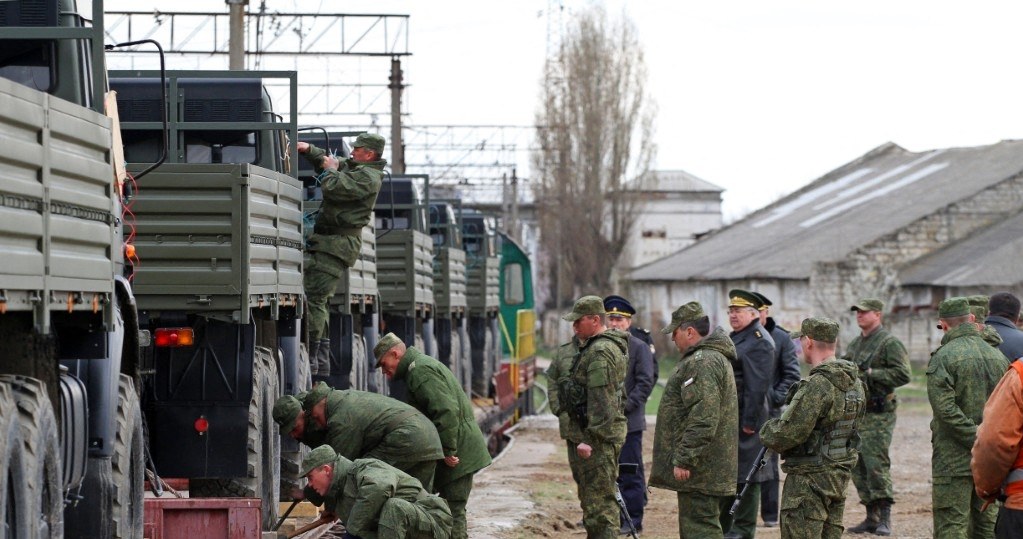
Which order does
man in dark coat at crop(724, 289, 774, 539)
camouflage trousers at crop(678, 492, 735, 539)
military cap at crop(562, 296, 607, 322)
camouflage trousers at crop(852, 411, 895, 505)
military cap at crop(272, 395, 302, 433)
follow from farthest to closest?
camouflage trousers at crop(852, 411, 895, 505) → man in dark coat at crop(724, 289, 774, 539) → military cap at crop(562, 296, 607, 322) → camouflage trousers at crop(678, 492, 735, 539) → military cap at crop(272, 395, 302, 433)

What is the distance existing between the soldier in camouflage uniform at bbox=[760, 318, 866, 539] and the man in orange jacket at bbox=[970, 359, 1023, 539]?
2366 mm

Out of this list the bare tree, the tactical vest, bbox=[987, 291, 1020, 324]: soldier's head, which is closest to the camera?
the tactical vest

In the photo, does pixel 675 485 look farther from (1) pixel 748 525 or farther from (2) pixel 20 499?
(2) pixel 20 499

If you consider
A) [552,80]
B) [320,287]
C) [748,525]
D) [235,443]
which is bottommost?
[748,525]

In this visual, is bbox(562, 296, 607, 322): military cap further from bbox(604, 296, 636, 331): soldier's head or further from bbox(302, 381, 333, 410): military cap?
bbox(302, 381, 333, 410): military cap

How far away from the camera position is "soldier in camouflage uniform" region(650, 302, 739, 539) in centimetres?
1009

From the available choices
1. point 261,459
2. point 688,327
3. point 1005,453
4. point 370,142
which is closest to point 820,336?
point 688,327

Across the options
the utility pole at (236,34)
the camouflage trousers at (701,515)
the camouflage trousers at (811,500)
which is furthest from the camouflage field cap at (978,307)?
the utility pole at (236,34)

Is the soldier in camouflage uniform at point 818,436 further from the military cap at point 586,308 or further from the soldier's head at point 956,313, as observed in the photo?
the military cap at point 586,308

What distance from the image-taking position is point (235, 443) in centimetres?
1038

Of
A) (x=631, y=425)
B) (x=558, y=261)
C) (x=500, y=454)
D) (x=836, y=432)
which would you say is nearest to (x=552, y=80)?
(x=558, y=261)

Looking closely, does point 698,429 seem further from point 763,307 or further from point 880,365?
point 880,365

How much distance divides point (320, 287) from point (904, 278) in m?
32.3

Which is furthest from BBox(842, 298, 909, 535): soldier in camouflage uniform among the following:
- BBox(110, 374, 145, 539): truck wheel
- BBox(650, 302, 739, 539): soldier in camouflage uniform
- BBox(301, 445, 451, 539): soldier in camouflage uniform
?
BBox(110, 374, 145, 539): truck wheel
